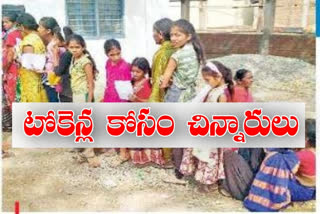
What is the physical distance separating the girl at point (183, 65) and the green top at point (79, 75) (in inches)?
25.7

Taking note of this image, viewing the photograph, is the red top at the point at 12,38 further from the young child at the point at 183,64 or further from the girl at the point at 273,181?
the girl at the point at 273,181

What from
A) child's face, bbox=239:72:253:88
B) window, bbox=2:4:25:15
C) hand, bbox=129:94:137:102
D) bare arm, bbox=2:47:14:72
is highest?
window, bbox=2:4:25:15

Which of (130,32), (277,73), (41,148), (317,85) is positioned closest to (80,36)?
(130,32)

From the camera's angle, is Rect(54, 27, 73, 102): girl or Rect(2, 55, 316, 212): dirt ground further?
Rect(54, 27, 73, 102): girl

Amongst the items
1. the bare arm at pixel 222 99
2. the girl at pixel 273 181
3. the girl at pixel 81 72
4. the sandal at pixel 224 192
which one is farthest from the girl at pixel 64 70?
the girl at pixel 273 181

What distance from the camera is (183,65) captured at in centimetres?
349

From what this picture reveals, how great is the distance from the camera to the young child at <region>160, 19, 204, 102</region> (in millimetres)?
3461

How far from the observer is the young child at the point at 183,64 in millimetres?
3461

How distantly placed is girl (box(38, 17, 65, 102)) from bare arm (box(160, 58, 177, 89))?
Result: 870mm

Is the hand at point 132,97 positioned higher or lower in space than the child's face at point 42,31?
lower

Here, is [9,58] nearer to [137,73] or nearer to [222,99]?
[137,73]

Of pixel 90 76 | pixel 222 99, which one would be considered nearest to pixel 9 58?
pixel 90 76

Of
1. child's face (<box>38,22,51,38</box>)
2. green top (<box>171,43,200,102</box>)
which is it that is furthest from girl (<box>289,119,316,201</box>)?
child's face (<box>38,22,51,38</box>)

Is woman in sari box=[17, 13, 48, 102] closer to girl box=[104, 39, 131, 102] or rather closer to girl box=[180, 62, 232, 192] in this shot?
girl box=[104, 39, 131, 102]
